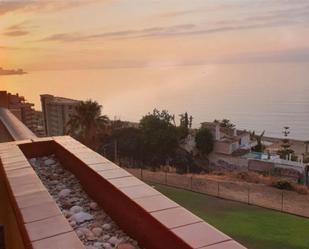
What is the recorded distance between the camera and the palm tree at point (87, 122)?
3017 centimetres

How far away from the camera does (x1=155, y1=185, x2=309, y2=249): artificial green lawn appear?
1484cm

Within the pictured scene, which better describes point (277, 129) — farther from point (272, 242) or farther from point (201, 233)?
point (201, 233)

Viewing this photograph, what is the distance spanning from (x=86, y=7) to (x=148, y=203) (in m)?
20.3

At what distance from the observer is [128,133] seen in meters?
41.2

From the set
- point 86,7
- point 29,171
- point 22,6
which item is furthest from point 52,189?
point 86,7

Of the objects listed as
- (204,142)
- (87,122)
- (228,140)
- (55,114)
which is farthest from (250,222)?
(55,114)

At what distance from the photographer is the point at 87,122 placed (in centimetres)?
3050


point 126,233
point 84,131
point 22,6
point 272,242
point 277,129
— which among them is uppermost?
point 22,6

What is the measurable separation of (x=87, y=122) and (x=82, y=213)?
1108 inches

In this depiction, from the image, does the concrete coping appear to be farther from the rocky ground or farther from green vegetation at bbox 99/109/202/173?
green vegetation at bbox 99/109/202/173

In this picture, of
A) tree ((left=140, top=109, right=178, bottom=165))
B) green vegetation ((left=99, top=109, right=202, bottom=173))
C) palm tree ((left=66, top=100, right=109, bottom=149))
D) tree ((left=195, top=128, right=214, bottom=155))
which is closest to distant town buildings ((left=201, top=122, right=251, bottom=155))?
tree ((left=195, top=128, right=214, bottom=155))

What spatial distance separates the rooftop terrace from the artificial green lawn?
12.1m

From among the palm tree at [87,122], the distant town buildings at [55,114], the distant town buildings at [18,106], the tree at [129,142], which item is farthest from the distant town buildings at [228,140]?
the distant town buildings at [55,114]

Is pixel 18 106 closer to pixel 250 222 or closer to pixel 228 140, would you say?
pixel 250 222
